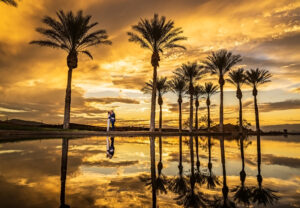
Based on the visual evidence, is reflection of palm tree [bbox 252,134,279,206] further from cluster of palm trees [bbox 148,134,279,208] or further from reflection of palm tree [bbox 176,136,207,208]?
reflection of palm tree [bbox 176,136,207,208]

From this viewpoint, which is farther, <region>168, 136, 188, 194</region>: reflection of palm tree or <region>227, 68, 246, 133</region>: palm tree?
<region>227, 68, 246, 133</region>: palm tree

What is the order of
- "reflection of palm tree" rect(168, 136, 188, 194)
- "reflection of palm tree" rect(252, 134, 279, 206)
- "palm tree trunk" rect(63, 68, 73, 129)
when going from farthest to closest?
"palm tree trunk" rect(63, 68, 73, 129), "reflection of palm tree" rect(168, 136, 188, 194), "reflection of palm tree" rect(252, 134, 279, 206)

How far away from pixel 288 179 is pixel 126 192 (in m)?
3.18

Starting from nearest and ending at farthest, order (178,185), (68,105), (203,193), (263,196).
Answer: (263,196) < (203,193) < (178,185) < (68,105)

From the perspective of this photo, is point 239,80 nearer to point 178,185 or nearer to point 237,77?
point 237,77

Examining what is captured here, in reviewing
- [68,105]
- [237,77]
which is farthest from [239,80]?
[68,105]

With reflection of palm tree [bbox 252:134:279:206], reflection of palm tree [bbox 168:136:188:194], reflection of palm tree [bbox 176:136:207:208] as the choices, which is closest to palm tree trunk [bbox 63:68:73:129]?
reflection of palm tree [bbox 168:136:188:194]

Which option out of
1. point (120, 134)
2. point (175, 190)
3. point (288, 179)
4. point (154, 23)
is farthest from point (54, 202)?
point (154, 23)

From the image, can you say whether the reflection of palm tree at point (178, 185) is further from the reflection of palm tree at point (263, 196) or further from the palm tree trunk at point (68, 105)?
the palm tree trunk at point (68, 105)

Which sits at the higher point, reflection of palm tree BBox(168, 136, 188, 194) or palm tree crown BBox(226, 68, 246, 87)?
palm tree crown BBox(226, 68, 246, 87)

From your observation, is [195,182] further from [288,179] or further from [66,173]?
[66,173]

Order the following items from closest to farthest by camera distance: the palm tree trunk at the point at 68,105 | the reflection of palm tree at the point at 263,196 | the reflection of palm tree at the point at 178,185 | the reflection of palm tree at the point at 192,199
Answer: the reflection of palm tree at the point at 192,199 → the reflection of palm tree at the point at 263,196 → the reflection of palm tree at the point at 178,185 → the palm tree trunk at the point at 68,105

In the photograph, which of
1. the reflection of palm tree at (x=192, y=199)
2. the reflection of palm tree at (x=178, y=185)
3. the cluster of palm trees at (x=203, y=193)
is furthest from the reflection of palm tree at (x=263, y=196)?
the reflection of palm tree at (x=178, y=185)

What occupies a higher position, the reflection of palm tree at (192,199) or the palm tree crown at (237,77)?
the palm tree crown at (237,77)
